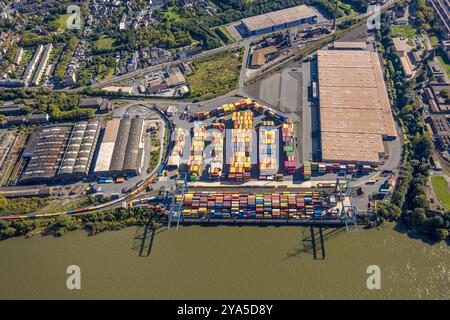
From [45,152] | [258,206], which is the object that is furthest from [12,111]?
[258,206]

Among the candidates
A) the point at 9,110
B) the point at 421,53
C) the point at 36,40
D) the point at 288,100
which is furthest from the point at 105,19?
the point at 421,53

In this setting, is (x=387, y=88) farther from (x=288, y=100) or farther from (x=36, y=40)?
(x=36, y=40)

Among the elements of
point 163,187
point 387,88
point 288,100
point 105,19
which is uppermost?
point 105,19

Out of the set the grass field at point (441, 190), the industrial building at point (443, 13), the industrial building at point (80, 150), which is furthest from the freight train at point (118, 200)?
the industrial building at point (443, 13)

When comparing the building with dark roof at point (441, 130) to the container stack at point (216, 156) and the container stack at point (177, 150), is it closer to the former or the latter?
the container stack at point (216, 156)

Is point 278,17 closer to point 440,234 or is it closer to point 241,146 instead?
point 241,146
